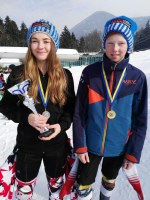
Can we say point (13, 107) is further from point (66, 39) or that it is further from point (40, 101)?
point (66, 39)

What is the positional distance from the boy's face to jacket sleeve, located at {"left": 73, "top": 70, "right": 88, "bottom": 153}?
32 centimetres

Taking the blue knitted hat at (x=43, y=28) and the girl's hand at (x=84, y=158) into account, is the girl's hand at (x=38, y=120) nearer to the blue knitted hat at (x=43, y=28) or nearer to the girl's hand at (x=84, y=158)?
the girl's hand at (x=84, y=158)

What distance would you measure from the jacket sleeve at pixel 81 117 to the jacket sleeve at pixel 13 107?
487mm

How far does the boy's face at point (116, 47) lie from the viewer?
2018mm

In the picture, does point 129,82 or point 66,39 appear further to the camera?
point 66,39

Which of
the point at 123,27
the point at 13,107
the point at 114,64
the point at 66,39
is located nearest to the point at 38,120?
the point at 13,107

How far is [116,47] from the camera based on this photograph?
6.57 ft

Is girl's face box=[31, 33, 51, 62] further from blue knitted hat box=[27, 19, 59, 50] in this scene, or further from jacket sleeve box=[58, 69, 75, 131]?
jacket sleeve box=[58, 69, 75, 131]

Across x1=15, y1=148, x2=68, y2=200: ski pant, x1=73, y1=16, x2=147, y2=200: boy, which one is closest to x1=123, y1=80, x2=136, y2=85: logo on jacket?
x1=73, y1=16, x2=147, y2=200: boy

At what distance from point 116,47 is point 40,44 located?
719mm

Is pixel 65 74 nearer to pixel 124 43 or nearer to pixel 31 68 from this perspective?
pixel 31 68

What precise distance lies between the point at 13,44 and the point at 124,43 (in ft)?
207

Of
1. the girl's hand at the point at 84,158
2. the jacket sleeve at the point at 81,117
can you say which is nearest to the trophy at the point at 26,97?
the jacket sleeve at the point at 81,117

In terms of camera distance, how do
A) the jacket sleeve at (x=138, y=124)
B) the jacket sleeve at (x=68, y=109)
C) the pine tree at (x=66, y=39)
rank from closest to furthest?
the jacket sleeve at (x=138, y=124) → the jacket sleeve at (x=68, y=109) → the pine tree at (x=66, y=39)
